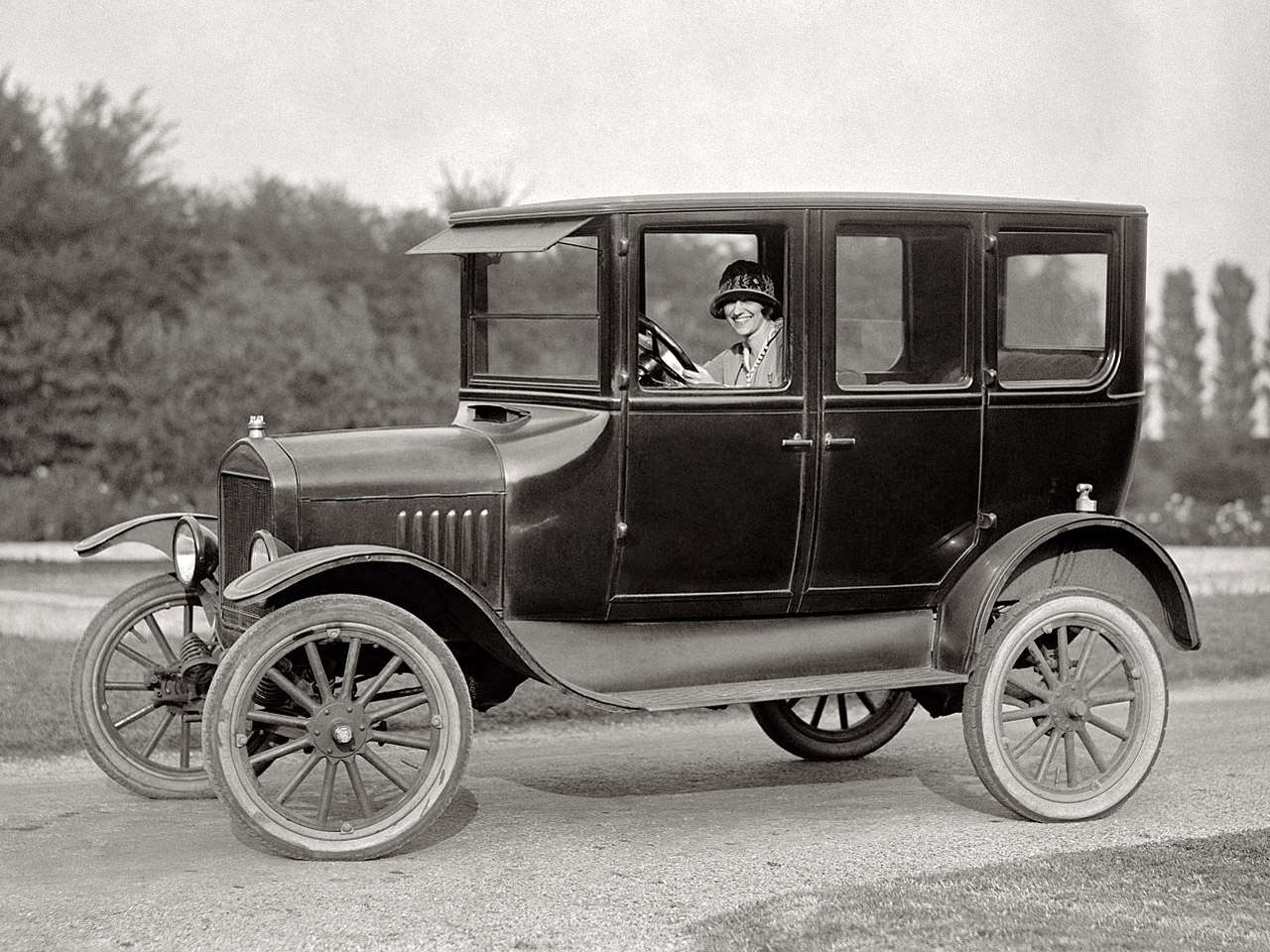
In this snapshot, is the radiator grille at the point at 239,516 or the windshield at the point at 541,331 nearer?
the radiator grille at the point at 239,516

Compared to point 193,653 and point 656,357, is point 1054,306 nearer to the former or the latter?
point 656,357

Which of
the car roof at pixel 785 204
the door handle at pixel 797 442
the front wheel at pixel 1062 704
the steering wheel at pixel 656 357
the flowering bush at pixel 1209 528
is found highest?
the car roof at pixel 785 204

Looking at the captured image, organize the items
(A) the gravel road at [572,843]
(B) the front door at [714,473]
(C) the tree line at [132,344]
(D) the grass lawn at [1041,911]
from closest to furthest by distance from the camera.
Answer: (D) the grass lawn at [1041,911]
(A) the gravel road at [572,843]
(B) the front door at [714,473]
(C) the tree line at [132,344]

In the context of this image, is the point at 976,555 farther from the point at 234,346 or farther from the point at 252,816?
the point at 234,346

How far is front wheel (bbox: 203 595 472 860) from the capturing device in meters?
4.87

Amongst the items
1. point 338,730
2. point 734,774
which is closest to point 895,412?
point 734,774

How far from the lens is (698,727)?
299 inches

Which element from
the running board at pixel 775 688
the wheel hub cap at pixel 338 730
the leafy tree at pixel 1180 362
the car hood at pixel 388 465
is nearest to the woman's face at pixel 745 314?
the car hood at pixel 388 465

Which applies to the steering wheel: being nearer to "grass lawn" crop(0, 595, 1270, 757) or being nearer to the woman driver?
the woman driver

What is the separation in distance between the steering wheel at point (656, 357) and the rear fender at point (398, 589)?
96 cm

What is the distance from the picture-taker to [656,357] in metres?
5.64

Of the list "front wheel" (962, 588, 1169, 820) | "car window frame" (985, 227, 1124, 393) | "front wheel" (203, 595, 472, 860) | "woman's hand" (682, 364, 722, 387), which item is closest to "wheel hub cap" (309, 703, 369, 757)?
"front wheel" (203, 595, 472, 860)

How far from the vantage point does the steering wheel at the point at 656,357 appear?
18.4 feet

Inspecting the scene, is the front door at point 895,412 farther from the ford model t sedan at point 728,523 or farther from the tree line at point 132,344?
the tree line at point 132,344
